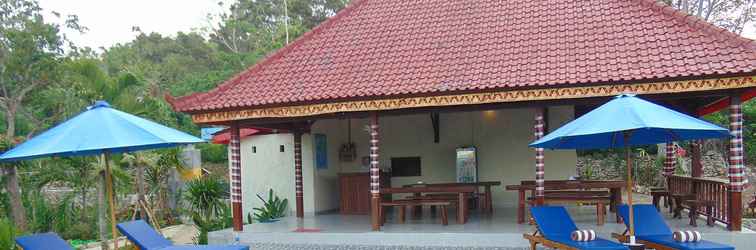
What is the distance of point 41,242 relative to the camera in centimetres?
748

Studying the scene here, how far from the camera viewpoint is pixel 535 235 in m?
8.79

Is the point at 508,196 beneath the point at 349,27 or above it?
beneath

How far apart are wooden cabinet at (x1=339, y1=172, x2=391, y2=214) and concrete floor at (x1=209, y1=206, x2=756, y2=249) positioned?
1293 mm

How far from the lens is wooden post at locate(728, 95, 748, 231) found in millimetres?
9008

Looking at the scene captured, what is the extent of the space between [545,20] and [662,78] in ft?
10.1

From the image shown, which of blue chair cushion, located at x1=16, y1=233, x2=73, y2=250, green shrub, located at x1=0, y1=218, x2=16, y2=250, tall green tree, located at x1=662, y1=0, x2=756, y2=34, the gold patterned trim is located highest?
tall green tree, located at x1=662, y1=0, x2=756, y2=34

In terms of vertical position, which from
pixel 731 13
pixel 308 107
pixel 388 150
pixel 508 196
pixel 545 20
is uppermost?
pixel 731 13

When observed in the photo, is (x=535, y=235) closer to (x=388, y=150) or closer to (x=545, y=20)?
(x=545, y=20)

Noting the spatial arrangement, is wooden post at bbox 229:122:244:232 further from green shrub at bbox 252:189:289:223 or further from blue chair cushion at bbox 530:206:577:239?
blue chair cushion at bbox 530:206:577:239

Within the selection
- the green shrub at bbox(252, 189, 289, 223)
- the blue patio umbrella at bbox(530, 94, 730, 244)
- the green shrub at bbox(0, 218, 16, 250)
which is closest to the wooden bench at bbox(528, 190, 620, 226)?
the blue patio umbrella at bbox(530, 94, 730, 244)

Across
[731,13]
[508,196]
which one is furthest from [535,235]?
[731,13]

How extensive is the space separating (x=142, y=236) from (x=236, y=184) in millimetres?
3007

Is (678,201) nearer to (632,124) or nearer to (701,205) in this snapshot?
(701,205)

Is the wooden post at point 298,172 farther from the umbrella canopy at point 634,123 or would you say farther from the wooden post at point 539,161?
the umbrella canopy at point 634,123
